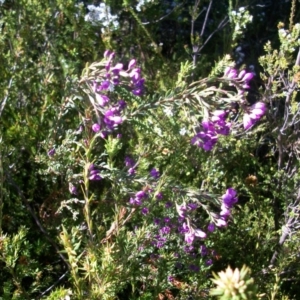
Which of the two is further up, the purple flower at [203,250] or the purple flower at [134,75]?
the purple flower at [134,75]

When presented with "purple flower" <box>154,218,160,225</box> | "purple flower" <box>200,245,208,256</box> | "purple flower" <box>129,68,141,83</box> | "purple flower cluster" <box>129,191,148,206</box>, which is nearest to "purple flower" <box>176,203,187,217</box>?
"purple flower cluster" <box>129,191,148,206</box>

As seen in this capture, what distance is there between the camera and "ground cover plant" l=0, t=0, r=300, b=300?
1381 millimetres

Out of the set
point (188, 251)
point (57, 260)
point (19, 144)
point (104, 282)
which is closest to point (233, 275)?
point (104, 282)

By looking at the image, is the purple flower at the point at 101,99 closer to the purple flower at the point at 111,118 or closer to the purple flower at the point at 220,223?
the purple flower at the point at 111,118

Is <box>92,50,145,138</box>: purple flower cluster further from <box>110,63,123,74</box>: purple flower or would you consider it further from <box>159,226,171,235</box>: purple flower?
<box>159,226,171,235</box>: purple flower

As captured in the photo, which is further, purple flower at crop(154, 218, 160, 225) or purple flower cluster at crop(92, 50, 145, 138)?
purple flower at crop(154, 218, 160, 225)

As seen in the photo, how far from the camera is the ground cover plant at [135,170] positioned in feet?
4.53

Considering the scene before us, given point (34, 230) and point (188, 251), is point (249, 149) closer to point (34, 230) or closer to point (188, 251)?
point (188, 251)

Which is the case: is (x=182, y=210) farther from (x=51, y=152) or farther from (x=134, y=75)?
(x=51, y=152)

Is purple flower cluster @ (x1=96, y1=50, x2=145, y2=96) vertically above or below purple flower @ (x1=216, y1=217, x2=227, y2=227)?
above

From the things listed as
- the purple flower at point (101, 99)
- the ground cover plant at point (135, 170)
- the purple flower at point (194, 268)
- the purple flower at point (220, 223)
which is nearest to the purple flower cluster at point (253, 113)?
the ground cover plant at point (135, 170)

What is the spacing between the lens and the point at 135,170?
5.52ft

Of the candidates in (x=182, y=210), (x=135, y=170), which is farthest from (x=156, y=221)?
(x=182, y=210)

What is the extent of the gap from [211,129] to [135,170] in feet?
1.31
